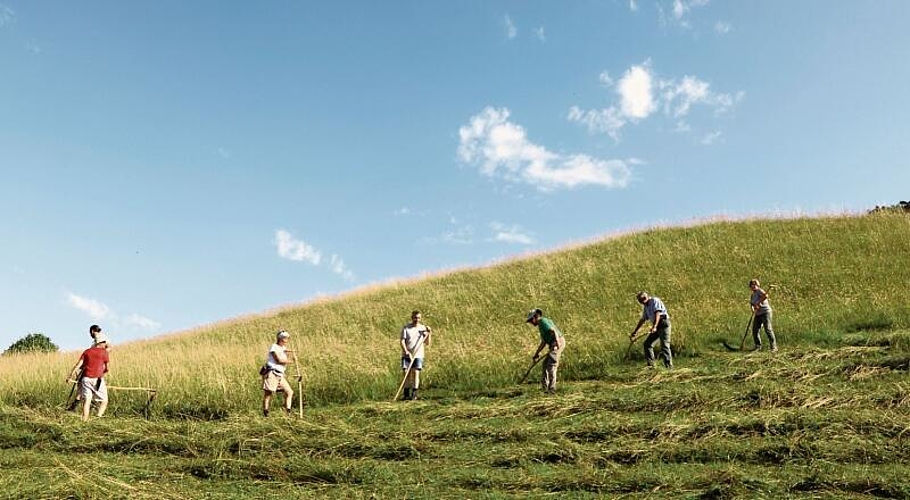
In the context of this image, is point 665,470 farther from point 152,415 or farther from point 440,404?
point 152,415

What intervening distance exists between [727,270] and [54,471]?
23.0 meters

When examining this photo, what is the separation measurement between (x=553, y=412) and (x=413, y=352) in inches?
183

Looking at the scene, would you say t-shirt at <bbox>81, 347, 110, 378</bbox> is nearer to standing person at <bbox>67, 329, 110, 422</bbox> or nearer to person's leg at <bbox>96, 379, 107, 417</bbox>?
standing person at <bbox>67, 329, 110, 422</bbox>

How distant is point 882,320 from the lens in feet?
53.2

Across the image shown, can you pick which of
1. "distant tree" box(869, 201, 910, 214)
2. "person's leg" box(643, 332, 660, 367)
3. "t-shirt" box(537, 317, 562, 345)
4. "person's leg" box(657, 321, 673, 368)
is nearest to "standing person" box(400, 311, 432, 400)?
"t-shirt" box(537, 317, 562, 345)

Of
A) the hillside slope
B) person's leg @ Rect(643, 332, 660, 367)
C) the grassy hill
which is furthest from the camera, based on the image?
the hillside slope

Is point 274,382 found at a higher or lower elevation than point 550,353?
lower

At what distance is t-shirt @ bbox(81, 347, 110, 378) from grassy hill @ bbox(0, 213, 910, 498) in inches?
41.9

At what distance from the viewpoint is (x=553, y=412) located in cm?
995

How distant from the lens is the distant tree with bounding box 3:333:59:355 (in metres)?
33.6

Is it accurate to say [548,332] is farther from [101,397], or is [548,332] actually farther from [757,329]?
[101,397]

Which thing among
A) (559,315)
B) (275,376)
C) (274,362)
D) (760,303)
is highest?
(559,315)

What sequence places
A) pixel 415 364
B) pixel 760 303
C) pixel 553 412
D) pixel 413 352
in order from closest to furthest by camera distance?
pixel 553 412
pixel 415 364
pixel 413 352
pixel 760 303

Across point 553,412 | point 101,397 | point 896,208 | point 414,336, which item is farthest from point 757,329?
point 896,208
